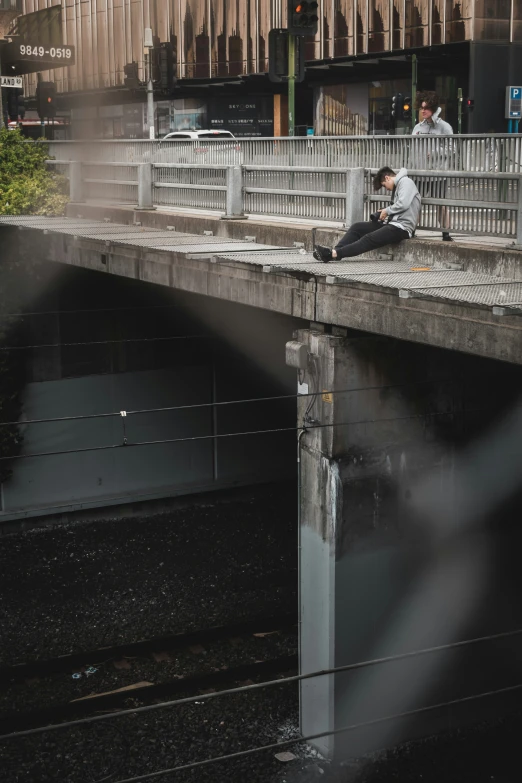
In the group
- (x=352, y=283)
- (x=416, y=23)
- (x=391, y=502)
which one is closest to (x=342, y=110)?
(x=416, y=23)

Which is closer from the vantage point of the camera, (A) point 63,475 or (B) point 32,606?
(B) point 32,606

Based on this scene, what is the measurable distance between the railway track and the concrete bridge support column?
5.86 ft

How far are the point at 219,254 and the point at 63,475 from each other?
7120 millimetres

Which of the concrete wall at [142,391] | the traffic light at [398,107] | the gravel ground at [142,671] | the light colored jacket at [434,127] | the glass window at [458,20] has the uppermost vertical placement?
the glass window at [458,20]

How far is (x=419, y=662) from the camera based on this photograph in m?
10.8

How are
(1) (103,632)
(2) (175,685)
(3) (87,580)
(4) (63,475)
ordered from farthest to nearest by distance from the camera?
(4) (63,475) → (3) (87,580) → (1) (103,632) → (2) (175,685)

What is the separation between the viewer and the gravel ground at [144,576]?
13.6 metres

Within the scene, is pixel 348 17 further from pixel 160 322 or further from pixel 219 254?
pixel 219 254

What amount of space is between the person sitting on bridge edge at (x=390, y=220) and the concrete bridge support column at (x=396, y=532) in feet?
2.85

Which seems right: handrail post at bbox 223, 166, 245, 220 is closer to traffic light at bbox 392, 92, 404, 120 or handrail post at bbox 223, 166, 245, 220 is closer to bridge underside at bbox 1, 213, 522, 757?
bridge underside at bbox 1, 213, 522, 757

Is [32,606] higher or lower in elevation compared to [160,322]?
lower

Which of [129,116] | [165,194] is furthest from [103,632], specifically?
Result: [129,116]

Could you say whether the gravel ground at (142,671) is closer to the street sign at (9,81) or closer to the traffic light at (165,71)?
the street sign at (9,81)

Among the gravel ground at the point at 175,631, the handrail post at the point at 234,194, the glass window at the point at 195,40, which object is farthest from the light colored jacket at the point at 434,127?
the glass window at the point at 195,40
